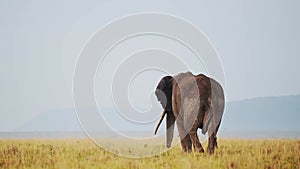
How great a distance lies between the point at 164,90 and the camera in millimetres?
17734

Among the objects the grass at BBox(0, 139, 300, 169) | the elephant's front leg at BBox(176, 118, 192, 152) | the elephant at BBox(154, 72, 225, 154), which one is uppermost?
the elephant at BBox(154, 72, 225, 154)

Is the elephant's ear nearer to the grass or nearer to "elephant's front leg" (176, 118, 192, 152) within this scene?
"elephant's front leg" (176, 118, 192, 152)

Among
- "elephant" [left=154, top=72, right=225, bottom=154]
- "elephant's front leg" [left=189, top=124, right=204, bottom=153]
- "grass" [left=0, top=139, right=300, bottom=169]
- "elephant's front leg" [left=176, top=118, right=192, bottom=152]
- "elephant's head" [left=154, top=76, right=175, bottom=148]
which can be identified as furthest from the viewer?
"elephant's head" [left=154, top=76, right=175, bottom=148]

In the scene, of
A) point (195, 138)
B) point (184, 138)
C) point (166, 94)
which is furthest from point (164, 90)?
point (195, 138)

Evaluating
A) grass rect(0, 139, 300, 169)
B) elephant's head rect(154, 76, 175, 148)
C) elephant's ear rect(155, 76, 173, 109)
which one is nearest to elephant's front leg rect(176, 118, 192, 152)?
grass rect(0, 139, 300, 169)

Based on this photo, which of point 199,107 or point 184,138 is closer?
point 199,107

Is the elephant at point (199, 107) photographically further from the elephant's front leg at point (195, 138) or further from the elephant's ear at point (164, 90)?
the elephant's ear at point (164, 90)

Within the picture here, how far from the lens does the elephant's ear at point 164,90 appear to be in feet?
57.9

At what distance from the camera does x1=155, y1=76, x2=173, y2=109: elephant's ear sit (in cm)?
1766

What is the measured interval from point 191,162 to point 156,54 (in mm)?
5706

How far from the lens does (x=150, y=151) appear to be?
15.4 m

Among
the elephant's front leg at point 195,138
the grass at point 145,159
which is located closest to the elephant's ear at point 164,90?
the grass at point 145,159

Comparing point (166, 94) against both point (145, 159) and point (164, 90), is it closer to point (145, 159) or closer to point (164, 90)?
point (164, 90)

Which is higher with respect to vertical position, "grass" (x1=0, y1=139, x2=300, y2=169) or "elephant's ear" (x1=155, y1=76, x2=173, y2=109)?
"elephant's ear" (x1=155, y1=76, x2=173, y2=109)
